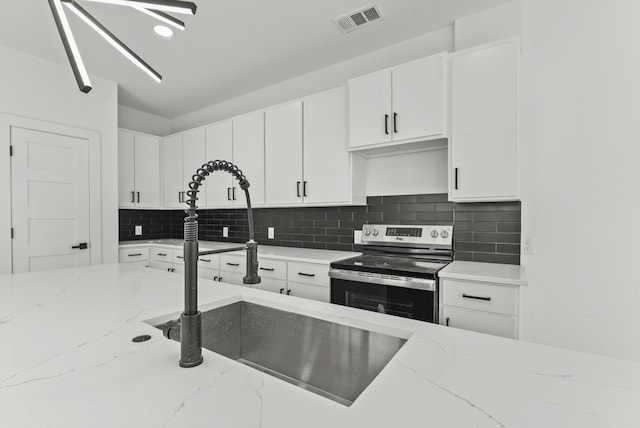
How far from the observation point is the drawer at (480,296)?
173 cm

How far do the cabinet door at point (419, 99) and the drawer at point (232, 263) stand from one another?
176cm

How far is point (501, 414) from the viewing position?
0.54 metres

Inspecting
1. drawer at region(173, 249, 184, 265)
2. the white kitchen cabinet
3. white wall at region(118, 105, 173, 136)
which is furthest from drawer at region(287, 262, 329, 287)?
white wall at region(118, 105, 173, 136)

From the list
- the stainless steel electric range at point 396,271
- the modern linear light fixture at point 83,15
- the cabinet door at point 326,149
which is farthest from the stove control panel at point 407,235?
the modern linear light fixture at point 83,15

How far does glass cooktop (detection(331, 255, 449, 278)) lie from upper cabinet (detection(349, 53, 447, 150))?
884mm

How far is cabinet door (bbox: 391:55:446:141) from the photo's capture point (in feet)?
7.14

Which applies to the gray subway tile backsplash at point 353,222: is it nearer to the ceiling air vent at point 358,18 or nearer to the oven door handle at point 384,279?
the oven door handle at point 384,279

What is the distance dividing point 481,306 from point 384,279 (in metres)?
0.57

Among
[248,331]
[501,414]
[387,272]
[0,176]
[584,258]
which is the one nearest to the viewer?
[501,414]

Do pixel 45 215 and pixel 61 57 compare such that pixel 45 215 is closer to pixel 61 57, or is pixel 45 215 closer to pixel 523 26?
pixel 61 57

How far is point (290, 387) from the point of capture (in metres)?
0.63

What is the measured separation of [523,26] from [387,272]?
1933 mm

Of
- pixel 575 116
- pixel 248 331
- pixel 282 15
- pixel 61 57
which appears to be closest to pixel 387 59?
pixel 282 15

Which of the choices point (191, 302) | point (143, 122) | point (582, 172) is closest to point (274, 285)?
point (191, 302)
